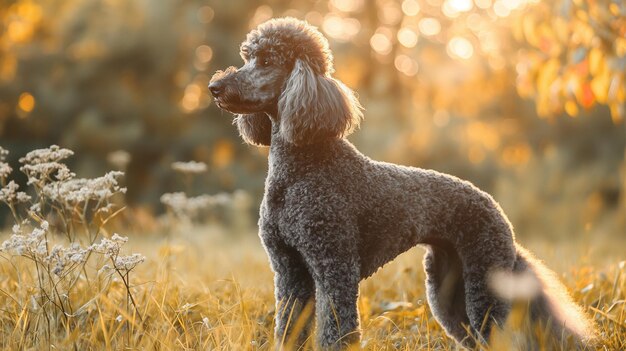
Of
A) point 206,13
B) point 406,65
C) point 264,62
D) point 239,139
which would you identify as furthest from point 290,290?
point 406,65

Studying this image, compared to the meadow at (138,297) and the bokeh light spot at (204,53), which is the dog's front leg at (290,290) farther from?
the bokeh light spot at (204,53)

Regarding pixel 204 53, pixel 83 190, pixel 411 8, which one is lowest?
pixel 83 190

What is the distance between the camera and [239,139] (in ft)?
39.4

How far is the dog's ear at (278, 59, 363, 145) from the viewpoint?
2723 millimetres

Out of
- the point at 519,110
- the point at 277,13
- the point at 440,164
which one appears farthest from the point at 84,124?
the point at 519,110

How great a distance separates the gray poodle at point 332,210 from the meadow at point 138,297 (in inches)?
7.2

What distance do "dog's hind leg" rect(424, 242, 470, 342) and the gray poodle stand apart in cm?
12

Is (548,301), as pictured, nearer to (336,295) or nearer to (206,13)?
(336,295)

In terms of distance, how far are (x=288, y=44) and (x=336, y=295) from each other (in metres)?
1.15

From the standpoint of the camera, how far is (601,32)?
12.3ft

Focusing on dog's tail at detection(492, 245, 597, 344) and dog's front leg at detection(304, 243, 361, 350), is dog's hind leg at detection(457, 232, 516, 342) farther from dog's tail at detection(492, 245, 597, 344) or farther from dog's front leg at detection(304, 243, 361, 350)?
dog's front leg at detection(304, 243, 361, 350)

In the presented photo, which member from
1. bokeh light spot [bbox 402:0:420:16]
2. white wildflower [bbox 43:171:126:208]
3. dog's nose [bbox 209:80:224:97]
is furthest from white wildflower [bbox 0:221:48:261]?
bokeh light spot [bbox 402:0:420:16]

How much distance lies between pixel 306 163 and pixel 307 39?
0.58 m

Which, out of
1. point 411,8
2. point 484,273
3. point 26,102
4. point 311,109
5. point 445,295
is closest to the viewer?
point 311,109
